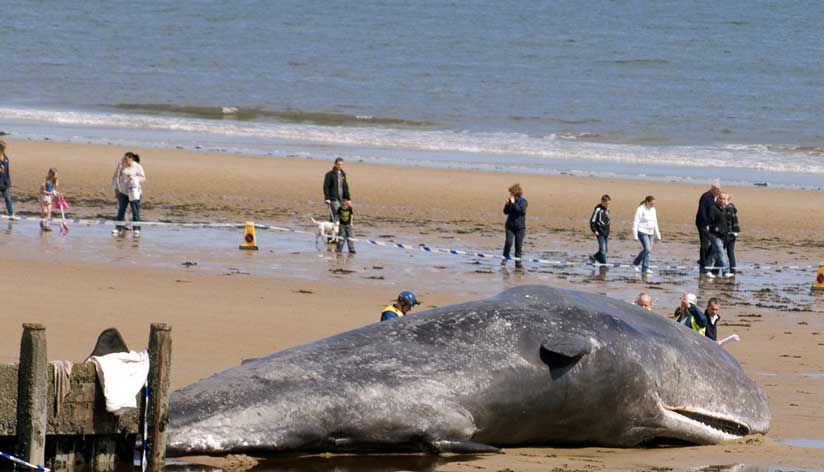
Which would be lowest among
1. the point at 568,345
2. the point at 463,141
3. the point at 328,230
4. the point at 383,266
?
the point at 383,266

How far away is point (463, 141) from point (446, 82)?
25.2m

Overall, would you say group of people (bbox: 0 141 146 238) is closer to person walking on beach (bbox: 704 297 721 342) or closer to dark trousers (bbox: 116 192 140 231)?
dark trousers (bbox: 116 192 140 231)

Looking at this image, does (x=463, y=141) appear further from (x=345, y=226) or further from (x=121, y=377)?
(x=121, y=377)

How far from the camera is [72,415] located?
9.80 m

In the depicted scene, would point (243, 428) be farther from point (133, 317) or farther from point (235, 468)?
point (133, 317)

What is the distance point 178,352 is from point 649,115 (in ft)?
177

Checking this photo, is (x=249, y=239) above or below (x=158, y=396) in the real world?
above

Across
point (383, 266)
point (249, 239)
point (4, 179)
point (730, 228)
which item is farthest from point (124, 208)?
point (730, 228)

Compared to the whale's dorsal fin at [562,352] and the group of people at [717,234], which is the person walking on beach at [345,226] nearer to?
the group of people at [717,234]

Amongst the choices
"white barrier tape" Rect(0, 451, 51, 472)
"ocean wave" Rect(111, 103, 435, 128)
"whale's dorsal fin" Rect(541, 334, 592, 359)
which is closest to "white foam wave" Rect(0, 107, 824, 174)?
"ocean wave" Rect(111, 103, 435, 128)

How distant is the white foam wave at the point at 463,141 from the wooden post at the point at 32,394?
38812mm

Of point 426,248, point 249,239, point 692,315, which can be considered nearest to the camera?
point 692,315

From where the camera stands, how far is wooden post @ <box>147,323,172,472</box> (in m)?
9.76

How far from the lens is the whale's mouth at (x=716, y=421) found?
40.6 ft
